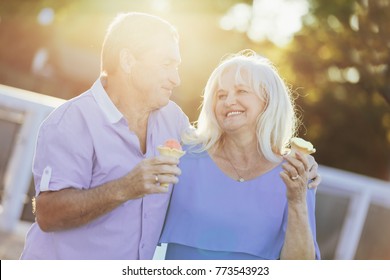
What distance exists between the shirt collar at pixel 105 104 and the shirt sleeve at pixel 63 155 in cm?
12

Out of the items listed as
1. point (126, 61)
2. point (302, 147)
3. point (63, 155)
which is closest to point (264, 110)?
point (302, 147)

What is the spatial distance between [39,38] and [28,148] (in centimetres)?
843

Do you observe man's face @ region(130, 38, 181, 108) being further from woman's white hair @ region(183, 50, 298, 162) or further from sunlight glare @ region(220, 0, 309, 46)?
sunlight glare @ region(220, 0, 309, 46)

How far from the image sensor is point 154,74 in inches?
96.3

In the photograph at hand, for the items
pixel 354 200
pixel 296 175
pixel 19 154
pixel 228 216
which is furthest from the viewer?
pixel 354 200

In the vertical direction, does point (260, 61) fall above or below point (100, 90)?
above

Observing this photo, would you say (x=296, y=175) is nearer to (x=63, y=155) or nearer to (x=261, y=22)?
(x=63, y=155)

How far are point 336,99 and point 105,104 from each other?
12.2 meters

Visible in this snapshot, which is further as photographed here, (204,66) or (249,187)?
(204,66)

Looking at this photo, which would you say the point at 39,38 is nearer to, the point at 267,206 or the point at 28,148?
the point at 28,148

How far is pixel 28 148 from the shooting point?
580cm

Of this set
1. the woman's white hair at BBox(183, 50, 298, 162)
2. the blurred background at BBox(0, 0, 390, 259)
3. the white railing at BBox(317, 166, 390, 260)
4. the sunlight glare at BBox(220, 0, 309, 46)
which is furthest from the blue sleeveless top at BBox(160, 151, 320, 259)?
the sunlight glare at BBox(220, 0, 309, 46)

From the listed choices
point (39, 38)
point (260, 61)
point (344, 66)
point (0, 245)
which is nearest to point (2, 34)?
point (39, 38)

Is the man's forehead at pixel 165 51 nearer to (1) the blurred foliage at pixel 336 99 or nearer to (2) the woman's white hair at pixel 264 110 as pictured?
(2) the woman's white hair at pixel 264 110
